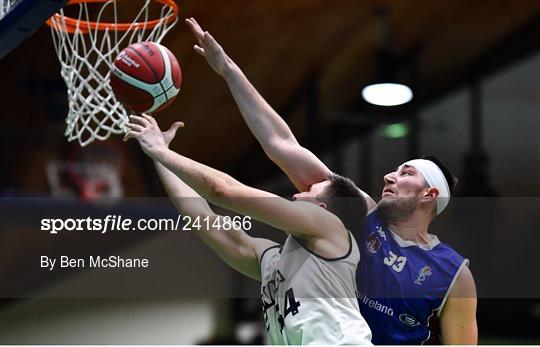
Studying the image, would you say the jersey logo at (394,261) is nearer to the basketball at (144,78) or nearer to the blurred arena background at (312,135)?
the basketball at (144,78)

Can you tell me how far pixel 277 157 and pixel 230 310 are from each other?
254cm

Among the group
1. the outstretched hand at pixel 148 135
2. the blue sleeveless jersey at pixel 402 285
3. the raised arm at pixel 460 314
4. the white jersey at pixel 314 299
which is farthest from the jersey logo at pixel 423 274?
the outstretched hand at pixel 148 135

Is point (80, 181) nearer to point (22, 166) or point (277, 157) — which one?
point (22, 166)

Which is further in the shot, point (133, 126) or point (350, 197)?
point (350, 197)

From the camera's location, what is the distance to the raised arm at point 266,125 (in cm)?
352

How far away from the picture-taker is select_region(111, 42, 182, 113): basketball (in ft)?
10.9

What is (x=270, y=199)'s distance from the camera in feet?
9.66

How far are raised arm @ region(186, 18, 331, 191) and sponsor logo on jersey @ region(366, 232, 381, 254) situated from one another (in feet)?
0.91

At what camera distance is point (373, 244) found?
11.2 ft

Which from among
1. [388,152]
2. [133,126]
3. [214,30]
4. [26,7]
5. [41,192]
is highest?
[214,30]

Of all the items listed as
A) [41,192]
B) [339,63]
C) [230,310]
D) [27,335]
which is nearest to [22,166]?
[41,192]

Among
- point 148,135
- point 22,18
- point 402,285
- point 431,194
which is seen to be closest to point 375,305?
point 402,285

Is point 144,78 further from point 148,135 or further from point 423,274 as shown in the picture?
point 423,274

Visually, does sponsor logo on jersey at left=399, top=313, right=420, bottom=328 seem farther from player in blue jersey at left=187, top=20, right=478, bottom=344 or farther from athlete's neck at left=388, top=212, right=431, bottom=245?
athlete's neck at left=388, top=212, right=431, bottom=245
